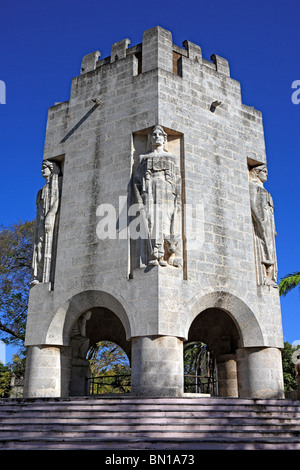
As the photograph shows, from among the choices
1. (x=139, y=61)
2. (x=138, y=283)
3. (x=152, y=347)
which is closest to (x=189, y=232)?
(x=138, y=283)

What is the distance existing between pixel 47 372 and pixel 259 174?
27.5ft

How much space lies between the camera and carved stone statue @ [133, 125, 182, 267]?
40.2 feet

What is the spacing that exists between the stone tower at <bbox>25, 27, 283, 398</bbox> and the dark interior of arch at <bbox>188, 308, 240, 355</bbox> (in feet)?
2.46

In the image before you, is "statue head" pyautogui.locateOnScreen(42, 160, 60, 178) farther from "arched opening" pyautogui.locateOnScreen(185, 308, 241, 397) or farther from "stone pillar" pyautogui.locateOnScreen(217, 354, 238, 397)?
"stone pillar" pyautogui.locateOnScreen(217, 354, 238, 397)

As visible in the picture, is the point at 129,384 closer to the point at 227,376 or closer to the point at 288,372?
the point at 227,376

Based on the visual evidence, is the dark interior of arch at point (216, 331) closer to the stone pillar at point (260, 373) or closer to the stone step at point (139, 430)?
the stone pillar at point (260, 373)

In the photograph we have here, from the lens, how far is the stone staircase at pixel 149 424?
7.94 m

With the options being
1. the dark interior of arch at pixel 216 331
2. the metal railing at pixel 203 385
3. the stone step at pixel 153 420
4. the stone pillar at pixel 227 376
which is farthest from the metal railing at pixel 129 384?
the stone step at pixel 153 420

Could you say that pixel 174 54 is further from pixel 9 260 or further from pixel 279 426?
pixel 9 260

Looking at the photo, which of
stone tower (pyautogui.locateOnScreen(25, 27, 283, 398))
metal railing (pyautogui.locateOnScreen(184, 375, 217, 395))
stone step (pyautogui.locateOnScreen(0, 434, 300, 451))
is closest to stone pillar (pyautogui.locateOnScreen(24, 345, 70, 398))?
stone tower (pyautogui.locateOnScreen(25, 27, 283, 398))

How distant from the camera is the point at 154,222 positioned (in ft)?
40.6

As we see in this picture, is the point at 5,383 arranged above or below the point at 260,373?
above

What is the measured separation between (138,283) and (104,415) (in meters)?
3.65

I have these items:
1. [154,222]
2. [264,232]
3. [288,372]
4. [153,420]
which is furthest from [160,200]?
[288,372]
